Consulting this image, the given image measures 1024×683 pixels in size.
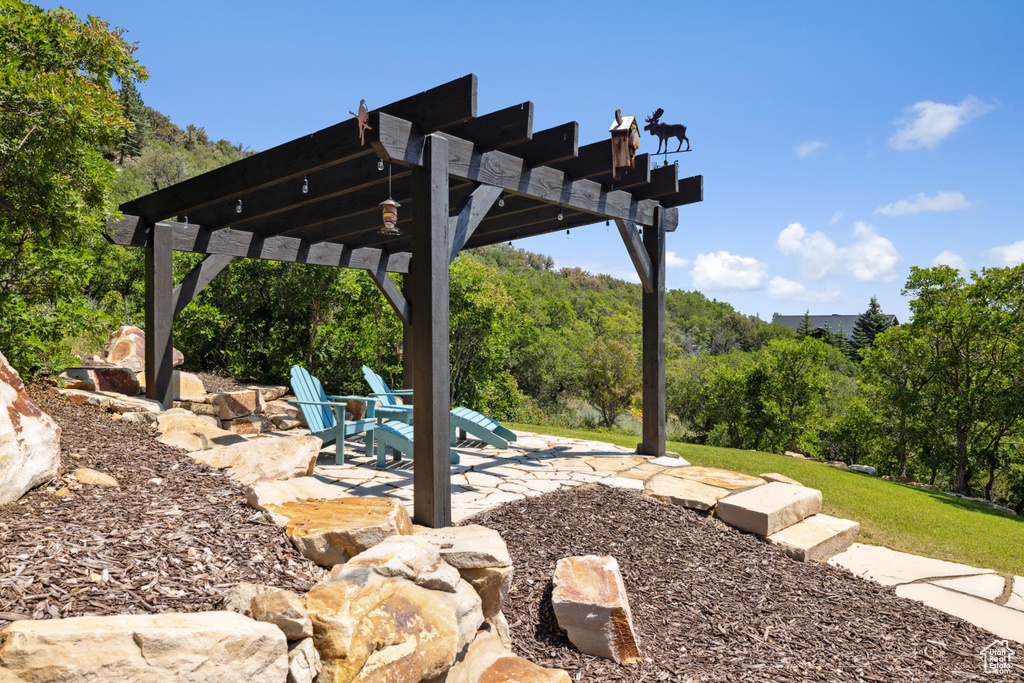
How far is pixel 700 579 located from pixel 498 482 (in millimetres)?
1894

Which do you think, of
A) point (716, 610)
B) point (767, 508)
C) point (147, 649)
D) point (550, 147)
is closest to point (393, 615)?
point (147, 649)

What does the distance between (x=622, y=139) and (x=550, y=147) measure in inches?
27.9

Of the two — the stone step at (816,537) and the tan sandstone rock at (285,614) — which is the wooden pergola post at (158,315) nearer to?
the tan sandstone rock at (285,614)

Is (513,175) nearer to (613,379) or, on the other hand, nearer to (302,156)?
(302,156)

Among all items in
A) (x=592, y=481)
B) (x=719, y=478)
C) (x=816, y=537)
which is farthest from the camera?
(x=719, y=478)

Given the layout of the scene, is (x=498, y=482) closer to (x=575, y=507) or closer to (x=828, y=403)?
(x=575, y=507)

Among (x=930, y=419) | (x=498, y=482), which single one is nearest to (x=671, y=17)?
(x=498, y=482)

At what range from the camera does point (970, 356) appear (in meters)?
11.0

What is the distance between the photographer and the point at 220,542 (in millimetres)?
2373

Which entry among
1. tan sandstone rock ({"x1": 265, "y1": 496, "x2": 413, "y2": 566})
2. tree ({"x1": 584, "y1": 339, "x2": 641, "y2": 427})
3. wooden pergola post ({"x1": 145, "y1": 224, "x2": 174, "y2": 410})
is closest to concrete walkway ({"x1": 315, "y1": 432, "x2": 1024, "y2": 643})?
tan sandstone rock ({"x1": 265, "y1": 496, "x2": 413, "y2": 566})

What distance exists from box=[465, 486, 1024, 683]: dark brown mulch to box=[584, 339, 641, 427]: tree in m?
12.1

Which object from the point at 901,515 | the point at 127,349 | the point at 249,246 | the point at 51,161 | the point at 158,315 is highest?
the point at 51,161

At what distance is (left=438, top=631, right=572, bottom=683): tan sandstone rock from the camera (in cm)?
231

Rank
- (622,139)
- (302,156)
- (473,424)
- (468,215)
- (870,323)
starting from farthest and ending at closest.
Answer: (870,323) → (473,424) → (622,139) → (302,156) → (468,215)
